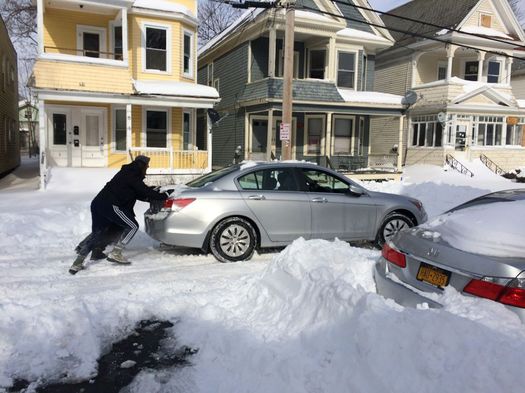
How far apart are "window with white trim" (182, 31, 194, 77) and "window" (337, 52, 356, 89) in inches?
286

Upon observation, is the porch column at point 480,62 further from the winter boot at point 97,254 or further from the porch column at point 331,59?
the winter boot at point 97,254

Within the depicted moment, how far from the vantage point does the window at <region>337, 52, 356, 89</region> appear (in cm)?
2386

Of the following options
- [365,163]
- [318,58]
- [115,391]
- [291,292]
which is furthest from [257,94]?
[115,391]

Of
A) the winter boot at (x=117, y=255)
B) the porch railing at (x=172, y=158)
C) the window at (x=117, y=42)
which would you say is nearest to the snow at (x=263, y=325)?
the winter boot at (x=117, y=255)

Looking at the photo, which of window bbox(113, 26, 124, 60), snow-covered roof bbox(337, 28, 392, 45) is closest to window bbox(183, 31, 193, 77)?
window bbox(113, 26, 124, 60)

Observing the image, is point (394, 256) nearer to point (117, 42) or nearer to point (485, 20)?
point (117, 42)

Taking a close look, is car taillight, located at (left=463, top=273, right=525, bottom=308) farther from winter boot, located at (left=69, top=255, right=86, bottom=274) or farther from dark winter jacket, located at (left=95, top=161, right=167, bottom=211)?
winter boot, located at (left=69, top=255, right=86, bottom=274)

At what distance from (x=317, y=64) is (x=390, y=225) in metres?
16.1

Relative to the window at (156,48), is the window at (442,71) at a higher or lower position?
higher

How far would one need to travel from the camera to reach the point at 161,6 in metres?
19.9

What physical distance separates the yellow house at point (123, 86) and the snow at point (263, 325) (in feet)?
37.5

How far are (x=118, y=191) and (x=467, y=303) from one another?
16.2ft

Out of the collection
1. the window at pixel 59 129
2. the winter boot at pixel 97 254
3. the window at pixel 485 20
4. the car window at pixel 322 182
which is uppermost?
the window at pixel 485 20

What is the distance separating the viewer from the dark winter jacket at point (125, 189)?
6848 mm
